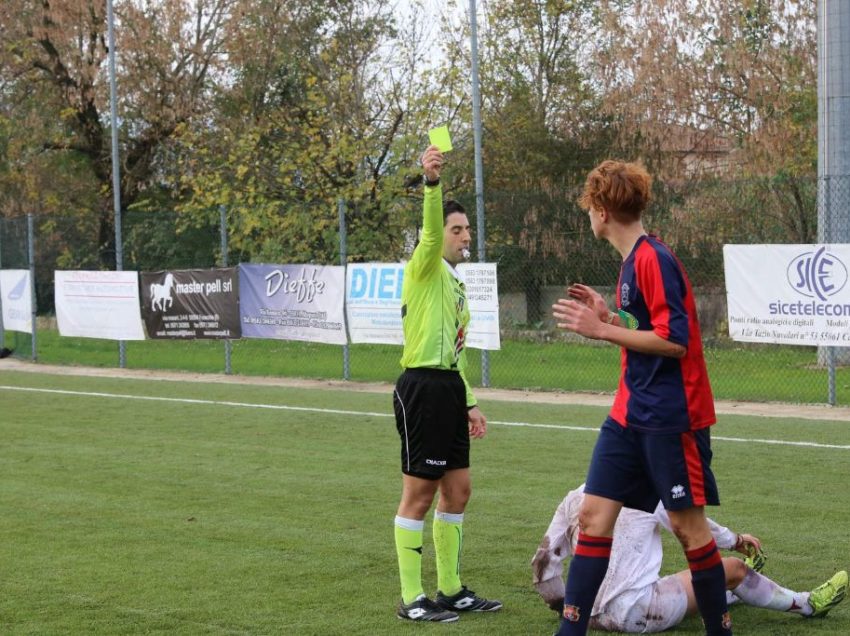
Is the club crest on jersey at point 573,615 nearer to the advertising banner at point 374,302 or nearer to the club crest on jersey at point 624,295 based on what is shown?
the club crest on jersey at point 624,295

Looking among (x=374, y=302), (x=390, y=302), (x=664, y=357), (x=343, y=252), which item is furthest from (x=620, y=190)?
(x=343, y=252)

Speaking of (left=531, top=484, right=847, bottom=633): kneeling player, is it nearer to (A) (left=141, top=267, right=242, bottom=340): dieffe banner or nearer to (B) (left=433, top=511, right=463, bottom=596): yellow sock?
(B) (left=433, top=511, right=463, bottom=596): yellow sock

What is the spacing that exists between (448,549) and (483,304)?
1052 centimetres

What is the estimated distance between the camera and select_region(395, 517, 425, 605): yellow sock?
5.91 meters

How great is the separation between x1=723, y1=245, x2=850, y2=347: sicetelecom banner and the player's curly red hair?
346 inches

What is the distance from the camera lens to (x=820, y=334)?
43.6 ft

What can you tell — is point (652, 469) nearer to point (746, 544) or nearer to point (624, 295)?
point (624, 295)

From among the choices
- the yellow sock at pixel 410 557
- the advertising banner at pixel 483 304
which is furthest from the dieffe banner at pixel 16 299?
the yellow sock at pixel 410 557

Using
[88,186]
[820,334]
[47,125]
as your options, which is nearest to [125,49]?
[47,125]

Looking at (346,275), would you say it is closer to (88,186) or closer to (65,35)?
(65,35)

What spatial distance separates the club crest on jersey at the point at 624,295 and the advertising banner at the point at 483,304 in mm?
11345

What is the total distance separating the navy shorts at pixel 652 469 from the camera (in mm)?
4688

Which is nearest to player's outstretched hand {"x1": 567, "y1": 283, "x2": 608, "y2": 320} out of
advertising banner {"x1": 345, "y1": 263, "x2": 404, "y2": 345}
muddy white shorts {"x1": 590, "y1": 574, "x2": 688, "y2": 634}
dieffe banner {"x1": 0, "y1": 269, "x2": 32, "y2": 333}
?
muddy white shorts {"x1": 590, "y1": 574, "x2": 688, "y2": 634}

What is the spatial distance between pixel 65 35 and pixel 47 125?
3.05 metres
